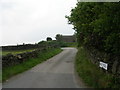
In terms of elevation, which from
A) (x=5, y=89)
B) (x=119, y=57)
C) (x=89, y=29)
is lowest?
(x=5, y=89)

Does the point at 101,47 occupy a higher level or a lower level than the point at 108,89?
higher

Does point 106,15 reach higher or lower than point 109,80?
higher

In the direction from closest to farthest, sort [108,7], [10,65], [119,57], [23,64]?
[108,7], [119,57], [10,65], [23,64]

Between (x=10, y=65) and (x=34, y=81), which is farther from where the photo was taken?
(x=10, y=65)

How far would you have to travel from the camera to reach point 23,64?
85.6 feet

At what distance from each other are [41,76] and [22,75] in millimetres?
1472

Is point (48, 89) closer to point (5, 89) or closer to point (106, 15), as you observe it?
point (5, 89)

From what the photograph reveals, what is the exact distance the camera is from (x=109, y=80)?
15375mm

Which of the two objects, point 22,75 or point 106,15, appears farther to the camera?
point 22,75

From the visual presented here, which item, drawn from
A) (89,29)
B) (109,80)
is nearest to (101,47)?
(89,29)

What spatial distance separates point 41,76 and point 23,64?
578cm

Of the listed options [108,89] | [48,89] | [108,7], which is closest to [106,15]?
[108,7]

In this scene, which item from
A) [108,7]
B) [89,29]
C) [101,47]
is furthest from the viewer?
[101,47]

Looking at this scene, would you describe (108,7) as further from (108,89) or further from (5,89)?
(5,89)
